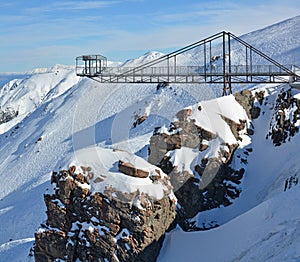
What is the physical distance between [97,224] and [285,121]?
17470 millimetres

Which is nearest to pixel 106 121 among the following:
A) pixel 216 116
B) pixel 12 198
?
pixel 12 198

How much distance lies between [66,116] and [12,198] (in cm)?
3065

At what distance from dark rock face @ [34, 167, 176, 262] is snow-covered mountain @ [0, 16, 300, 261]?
1.60ft

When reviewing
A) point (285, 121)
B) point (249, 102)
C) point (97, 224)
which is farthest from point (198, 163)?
point (97, 224)

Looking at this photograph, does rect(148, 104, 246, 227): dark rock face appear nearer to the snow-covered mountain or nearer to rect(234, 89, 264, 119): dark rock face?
the snow-covered mountain

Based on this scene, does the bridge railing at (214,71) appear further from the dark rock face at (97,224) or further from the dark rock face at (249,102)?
the dark rock face at (97,224)

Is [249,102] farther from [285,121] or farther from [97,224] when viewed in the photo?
[97,224]

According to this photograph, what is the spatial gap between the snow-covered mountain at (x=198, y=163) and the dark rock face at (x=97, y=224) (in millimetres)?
489

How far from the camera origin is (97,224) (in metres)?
24.9

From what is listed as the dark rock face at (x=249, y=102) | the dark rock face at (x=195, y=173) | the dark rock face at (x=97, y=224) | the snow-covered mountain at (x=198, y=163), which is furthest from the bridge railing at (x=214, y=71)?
the dark rock face at (x=97, y=224)

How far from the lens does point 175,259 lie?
82.2ft

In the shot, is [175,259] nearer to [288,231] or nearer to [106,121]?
[288,231]

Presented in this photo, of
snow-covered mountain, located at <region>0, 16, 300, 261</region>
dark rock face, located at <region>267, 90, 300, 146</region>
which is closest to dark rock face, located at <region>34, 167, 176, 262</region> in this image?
snow-covered mountain, located at <region>0, 16, 300, 261</region>

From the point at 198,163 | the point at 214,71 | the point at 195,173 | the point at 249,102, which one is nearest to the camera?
→ the point at 195,173
